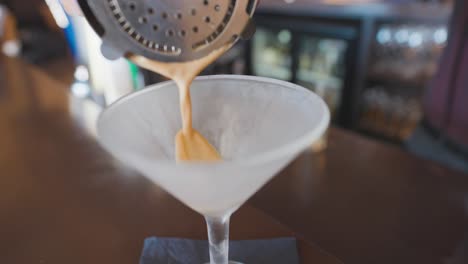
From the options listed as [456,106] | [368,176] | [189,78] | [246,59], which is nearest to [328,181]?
[368,176]

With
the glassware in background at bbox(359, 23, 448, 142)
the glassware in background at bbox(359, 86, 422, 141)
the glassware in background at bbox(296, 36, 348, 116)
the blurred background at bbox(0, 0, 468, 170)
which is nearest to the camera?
the blurred background at bbox(0, 0, 468, 170)

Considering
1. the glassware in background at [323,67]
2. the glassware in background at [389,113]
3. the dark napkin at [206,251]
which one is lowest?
the glassware in background at [389,113]

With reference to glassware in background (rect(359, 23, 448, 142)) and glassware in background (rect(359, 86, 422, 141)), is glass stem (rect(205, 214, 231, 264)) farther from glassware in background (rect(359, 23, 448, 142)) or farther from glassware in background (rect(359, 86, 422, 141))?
glassware in background (rect(359, 86, 422, 141))

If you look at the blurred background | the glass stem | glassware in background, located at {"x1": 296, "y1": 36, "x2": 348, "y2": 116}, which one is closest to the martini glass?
the glass stem

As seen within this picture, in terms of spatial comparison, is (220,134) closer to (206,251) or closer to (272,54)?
(206,251)

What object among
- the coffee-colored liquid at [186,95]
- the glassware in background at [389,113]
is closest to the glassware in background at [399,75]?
the glassware in background at [389,113]

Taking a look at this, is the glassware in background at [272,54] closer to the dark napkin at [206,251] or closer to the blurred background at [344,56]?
the blurred background at [344,56]

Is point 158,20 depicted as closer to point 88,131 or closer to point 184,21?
point 184,21

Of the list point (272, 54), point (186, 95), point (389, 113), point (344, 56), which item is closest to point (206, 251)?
point (186, 95)
